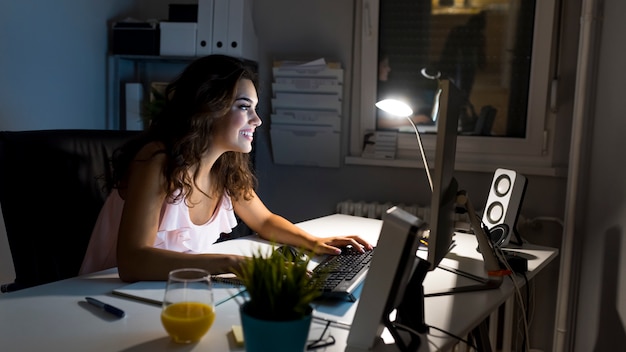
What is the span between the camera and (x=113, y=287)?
1.29 meters

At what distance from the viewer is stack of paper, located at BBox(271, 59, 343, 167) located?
2811mm

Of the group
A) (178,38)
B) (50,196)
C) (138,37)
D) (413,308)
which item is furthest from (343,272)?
(138,37)

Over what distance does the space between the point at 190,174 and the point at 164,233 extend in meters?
0.19

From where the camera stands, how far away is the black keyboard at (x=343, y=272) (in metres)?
1.21

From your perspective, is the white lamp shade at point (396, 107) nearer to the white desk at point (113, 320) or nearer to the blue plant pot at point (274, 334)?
the white desk at point (113, 320)

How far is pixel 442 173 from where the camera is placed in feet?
3.91

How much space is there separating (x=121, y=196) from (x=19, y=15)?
52.0 inches

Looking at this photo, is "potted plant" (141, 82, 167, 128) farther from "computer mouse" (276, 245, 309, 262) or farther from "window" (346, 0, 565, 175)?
"computer mouse" (276, 245, 309, 262)

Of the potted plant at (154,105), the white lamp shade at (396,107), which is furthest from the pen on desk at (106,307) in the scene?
the potted plant at (154,105)

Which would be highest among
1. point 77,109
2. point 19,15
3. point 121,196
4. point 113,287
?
point 19,15

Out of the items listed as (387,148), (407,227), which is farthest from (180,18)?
(407,227)

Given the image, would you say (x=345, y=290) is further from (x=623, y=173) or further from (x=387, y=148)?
(x=387, y=148)

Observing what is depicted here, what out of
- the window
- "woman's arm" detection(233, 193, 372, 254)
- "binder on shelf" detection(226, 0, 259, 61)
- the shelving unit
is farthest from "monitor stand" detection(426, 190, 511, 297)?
the shelving unit

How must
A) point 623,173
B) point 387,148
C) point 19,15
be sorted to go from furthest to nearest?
point 387,148
point 19,15
point 623,173
